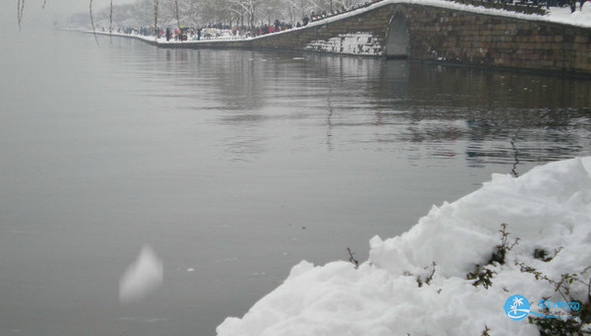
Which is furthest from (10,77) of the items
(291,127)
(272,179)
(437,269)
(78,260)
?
(437,269)

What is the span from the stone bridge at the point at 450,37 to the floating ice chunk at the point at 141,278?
2115 cm

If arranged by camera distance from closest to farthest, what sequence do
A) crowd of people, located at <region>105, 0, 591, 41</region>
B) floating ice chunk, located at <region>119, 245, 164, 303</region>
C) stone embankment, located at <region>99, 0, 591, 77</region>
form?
floating ice chunk, located at <region>119, 245, 164, 303</region>, stone embankment, located at <region>99, 0, 591, 77</region>, crowd of people, located at <region>105, 0, 591, 41</region>

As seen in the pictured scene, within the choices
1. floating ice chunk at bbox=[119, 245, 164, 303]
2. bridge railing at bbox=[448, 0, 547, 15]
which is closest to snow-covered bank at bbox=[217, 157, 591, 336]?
floating ice chunk at bbox=[119, 245, 164, 303]

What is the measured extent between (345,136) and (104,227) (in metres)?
6.09

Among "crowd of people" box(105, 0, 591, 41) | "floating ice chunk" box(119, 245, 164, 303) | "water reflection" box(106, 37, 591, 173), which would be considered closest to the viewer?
"floating ice chunk" box(119, 245, 164, 303)

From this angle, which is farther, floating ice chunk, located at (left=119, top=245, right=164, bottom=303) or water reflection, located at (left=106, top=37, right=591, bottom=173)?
water reflection, located at (left=106, top=37, right=591, bottom=173)

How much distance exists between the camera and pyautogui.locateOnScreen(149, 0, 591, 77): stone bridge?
25.7 metres

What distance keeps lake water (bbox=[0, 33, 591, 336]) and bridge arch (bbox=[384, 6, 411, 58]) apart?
86.0 feet

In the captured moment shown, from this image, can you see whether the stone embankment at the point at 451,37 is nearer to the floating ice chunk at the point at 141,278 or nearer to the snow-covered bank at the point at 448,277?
the snow-covered bank at the point at 448,277

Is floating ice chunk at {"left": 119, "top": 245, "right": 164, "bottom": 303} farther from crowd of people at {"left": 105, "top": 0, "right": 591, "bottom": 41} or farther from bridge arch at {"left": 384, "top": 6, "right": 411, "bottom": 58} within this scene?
bridge arch at {"left": 384, "top": 6, "right": 411, "bottom": 58}

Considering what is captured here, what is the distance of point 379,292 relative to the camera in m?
4.04

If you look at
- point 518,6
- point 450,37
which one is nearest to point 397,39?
point 450,37

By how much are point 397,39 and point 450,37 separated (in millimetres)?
9575

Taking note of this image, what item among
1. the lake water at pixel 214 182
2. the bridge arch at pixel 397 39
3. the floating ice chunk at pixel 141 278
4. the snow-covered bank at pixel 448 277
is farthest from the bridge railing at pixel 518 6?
the floating ice chunk at pixel 141 278
